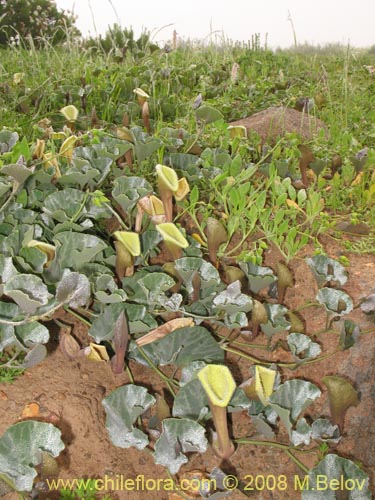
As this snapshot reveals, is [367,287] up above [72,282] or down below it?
below

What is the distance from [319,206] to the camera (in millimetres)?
2559

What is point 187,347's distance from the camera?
2014mm

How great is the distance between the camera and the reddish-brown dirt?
1.86m

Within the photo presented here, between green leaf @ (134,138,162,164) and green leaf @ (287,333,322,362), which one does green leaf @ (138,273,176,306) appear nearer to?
green leaf @ (287,333,322,362)

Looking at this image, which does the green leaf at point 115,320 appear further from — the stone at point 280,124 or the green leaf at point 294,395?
the stone at point 280,124

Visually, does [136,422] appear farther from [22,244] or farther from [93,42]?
[93,42]

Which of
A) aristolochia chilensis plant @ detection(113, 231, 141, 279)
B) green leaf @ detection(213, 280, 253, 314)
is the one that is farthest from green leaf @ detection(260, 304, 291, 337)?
aristolochia chilensis plant @ detection(113, 231, 141, 279)

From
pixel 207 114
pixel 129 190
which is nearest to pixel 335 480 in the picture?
pixel 129 190

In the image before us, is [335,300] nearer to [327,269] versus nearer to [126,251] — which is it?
[327,269]

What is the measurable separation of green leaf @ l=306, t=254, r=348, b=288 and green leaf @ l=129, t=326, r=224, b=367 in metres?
0.48

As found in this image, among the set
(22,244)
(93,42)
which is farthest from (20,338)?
(93,42)

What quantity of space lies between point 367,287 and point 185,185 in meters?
0.80

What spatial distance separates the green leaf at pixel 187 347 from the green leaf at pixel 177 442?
11.9 inches

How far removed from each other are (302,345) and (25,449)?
94 cm
